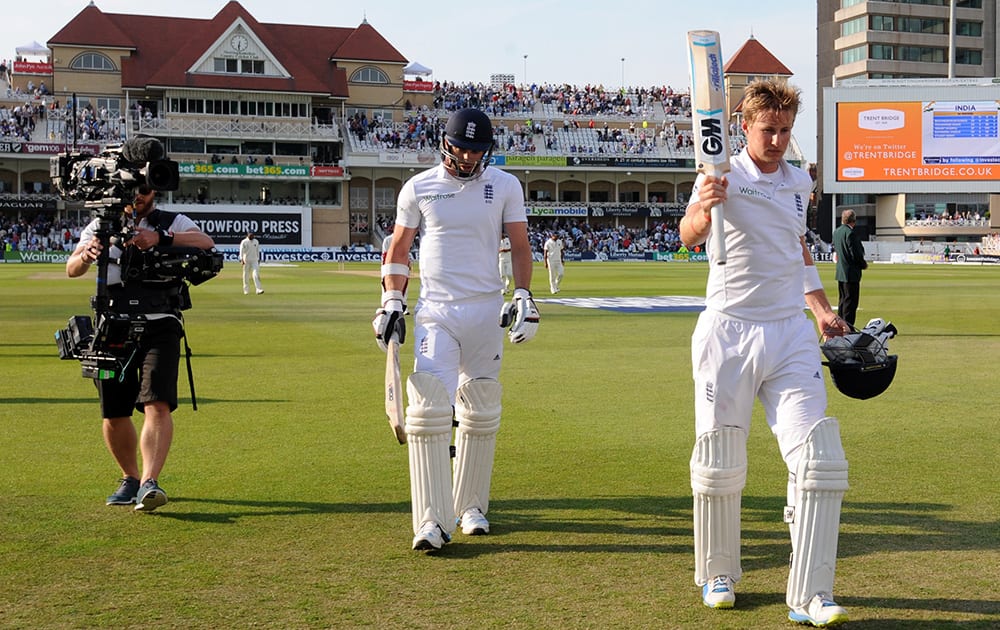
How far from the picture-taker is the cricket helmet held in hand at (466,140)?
20.4 ft

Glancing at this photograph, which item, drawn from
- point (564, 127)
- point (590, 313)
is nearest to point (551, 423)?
point (590, 313)

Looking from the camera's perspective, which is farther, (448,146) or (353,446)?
(353,446)

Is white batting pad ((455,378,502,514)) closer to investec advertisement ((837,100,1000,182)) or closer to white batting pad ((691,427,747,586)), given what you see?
white batting pad ((691,427,747,586))

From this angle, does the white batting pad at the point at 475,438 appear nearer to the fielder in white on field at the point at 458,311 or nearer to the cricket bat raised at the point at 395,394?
the fielder in white on field at the point at 458,311

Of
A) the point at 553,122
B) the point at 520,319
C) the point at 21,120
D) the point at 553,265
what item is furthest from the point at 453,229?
the point at 553,122

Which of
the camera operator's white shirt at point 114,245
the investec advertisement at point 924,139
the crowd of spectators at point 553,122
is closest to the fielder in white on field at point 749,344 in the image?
the camera operator's white shirt at point 114,245

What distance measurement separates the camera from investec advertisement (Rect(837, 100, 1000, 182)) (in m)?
70.9

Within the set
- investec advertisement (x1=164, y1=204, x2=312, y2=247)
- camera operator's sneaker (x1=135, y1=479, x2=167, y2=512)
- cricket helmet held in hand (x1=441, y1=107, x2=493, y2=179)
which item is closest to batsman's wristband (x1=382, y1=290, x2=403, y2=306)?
cricket helmet held in hand (x1=441, y1=107, x2=493, y2=179)

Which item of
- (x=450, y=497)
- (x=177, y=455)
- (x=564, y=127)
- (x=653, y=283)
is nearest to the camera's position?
(x=450, y=497)

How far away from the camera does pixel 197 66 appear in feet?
266

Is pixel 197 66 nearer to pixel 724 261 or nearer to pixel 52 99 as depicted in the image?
pixel 52 99

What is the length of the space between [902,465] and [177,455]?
17.1 ft

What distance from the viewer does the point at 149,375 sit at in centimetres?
687

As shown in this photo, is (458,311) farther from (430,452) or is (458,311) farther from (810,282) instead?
(810,282)
